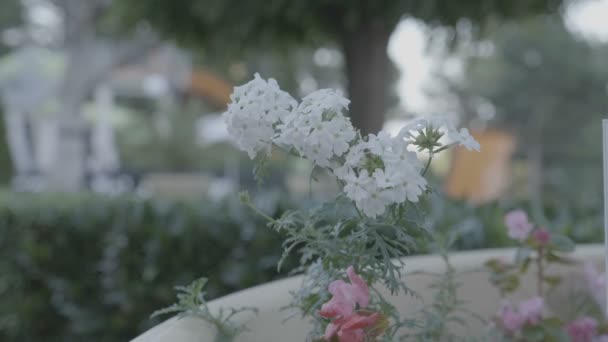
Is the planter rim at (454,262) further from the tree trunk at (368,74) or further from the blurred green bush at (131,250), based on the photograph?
the tree trunk at (368,74)

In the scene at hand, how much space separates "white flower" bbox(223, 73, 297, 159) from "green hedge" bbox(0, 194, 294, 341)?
5.08ft

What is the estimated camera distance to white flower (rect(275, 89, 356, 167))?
96cm

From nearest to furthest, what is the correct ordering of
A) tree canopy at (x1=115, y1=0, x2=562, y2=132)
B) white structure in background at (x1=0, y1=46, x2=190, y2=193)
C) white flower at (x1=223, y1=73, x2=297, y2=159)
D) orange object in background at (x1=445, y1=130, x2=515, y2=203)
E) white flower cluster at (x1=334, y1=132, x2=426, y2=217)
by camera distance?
white flower cluster at (x1=334, y1=132, x2=426, y2=217)
white flower at (x1=223, y1=73, x2=297, y2=159)
tree canopy at (x1=115, y1=0, x2=562, y2=132)
orange object in background at (x1=445, y1=130, x2=515, y2=203)
white structure in background at (x1=0, y1=46, x2=190, y2=193)

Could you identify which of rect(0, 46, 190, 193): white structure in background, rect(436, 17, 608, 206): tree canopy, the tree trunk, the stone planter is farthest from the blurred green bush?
rect(436, 17, 608, 206): tree canopy

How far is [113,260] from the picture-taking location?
284 centimetres

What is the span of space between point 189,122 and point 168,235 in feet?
36.2

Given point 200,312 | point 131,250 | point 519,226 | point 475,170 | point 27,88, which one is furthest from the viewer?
point 27,88

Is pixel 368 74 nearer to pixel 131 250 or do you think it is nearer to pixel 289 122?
pixel 131 250

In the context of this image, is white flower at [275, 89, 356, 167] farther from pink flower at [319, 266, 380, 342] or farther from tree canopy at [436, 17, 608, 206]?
tree canopy at [436, 17, 608, 206]

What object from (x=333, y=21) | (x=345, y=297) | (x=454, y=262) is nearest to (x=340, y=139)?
(x=345, y=297)

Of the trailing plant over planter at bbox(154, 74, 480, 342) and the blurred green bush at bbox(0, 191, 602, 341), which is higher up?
the trailing plant over planter at bbox(154, 74, 480, 342)

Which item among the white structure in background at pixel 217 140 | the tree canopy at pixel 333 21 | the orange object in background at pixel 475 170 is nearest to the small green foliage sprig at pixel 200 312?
the tree canopy at pixel 333 21

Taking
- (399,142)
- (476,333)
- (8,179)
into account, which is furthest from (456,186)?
(399,142)

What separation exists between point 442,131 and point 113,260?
2.16 metres
